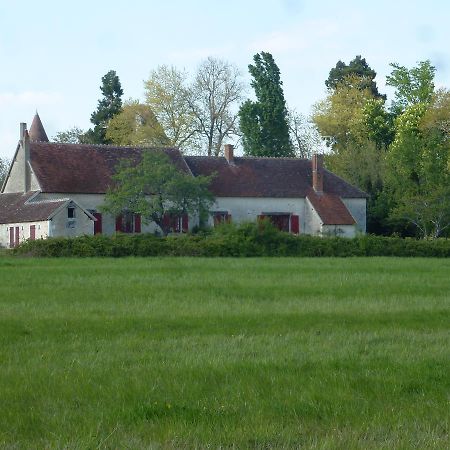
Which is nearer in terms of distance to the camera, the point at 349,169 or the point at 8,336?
the point at 8,336

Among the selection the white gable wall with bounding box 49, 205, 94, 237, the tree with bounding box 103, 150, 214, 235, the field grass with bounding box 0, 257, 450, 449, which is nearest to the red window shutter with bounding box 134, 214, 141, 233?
the tree with bounding box 103, 150, 214, 235

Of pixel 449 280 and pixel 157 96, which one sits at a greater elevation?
pixel 157 96

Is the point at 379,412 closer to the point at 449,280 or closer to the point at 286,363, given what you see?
the point at 286,363

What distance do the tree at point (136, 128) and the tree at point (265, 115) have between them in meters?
7.64

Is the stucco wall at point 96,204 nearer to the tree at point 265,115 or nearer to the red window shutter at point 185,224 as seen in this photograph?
the red window shutter at point 185,224

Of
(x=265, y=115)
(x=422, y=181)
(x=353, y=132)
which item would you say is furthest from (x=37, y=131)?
(x=422, y=181)

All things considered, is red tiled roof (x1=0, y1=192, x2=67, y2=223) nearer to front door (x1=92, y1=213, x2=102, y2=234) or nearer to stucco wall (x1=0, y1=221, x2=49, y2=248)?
stucco wall (x1=0, y1=221, x2=49, y2=248)

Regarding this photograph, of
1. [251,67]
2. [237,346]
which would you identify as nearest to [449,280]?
[237,346]

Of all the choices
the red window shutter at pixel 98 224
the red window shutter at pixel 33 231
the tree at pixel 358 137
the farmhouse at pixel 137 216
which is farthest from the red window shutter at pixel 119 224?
the tree at pixel 358 137

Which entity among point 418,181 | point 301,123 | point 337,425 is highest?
point 301,123

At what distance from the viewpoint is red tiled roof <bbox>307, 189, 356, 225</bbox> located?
62391 mm

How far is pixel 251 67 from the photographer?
78.0m

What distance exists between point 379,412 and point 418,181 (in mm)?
57211

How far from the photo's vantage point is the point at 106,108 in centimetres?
8506
